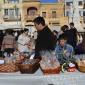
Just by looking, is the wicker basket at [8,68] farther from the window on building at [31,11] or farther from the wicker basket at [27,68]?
the window on building at [31,11]

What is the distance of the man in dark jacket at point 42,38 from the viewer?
6648 millimetres

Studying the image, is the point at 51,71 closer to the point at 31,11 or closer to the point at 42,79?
the point at 42,79

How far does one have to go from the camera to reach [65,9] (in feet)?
243

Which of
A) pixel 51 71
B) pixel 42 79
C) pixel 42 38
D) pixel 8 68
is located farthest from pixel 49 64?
pixel 42 38

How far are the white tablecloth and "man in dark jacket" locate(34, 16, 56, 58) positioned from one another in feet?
2.37

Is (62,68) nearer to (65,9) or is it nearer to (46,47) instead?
(46,47)

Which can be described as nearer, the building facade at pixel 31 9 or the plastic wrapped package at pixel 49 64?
the plastic wrapped package at pixel 49 64

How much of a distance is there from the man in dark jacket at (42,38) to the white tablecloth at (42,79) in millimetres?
722

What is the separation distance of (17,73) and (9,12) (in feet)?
220

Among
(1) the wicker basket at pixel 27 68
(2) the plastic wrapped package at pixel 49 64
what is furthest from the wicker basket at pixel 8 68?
(2) the plastic wrapped package at pixel 49 64

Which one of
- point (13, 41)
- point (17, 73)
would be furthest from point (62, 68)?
point (13, 41)

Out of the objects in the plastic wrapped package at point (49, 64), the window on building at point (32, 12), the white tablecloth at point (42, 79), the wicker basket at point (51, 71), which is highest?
the plastic wrapped package at point (49, 64)

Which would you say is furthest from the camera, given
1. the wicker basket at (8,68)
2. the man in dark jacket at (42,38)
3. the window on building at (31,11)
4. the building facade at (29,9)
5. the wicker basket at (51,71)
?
the window on building at (31,11)

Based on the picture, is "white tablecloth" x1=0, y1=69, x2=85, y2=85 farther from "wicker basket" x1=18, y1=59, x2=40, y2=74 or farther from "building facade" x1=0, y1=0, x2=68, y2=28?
"building facade" x1=0, y1=0, x2=68, y2=28
